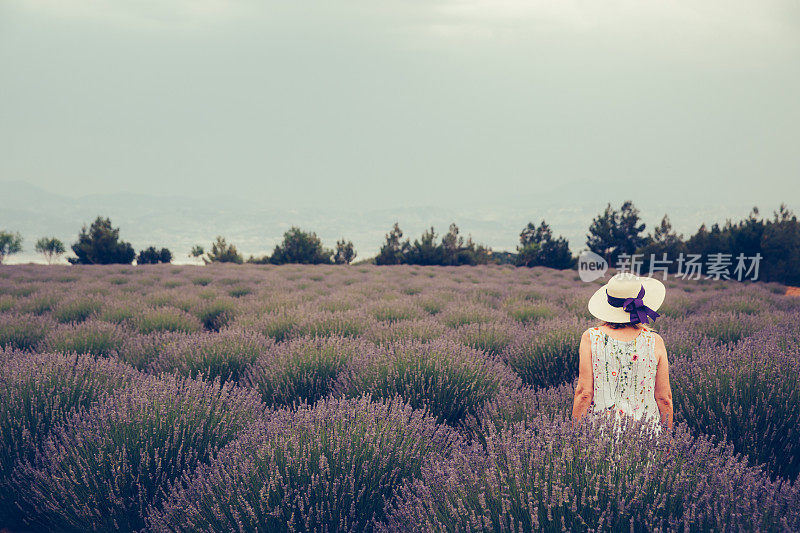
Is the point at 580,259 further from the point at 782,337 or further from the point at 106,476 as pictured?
the point at 106,476

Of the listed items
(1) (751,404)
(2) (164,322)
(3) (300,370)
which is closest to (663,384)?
(1) (751,404)

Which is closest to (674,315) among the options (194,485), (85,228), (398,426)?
(398,426)

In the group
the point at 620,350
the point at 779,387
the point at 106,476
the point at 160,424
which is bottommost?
the point at 106,476

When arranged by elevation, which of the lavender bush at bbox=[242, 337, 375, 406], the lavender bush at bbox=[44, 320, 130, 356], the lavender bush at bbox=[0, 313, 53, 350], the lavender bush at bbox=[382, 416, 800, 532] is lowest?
the lavender bush at bbox=[0, 313, 53, 350]

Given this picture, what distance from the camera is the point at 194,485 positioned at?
2.03 m

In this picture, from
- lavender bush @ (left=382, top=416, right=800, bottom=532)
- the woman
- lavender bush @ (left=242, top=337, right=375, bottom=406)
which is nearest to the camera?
lavender bush @ (left=382, top=416, right=800, bottom=532)

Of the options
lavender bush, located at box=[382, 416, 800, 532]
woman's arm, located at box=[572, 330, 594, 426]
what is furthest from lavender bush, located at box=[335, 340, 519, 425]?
lavender bush, located at box=[382, 416, 800, 532]

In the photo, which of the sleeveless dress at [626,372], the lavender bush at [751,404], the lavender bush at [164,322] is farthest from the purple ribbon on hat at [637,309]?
the lavender bush at [164,322]

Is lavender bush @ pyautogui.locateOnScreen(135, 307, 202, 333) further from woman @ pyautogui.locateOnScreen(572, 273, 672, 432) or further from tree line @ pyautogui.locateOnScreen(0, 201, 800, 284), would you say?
tree line @ pyautogui.locateOnScreen(0, 201, 800, 284)

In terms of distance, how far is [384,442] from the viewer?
7.00 ft

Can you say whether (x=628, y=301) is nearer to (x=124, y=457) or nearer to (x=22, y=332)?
(x=124, y=457)

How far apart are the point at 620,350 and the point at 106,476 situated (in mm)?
2591

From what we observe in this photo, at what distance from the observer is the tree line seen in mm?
17312

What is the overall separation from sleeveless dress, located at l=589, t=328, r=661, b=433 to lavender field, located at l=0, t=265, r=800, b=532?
0.94 ft
